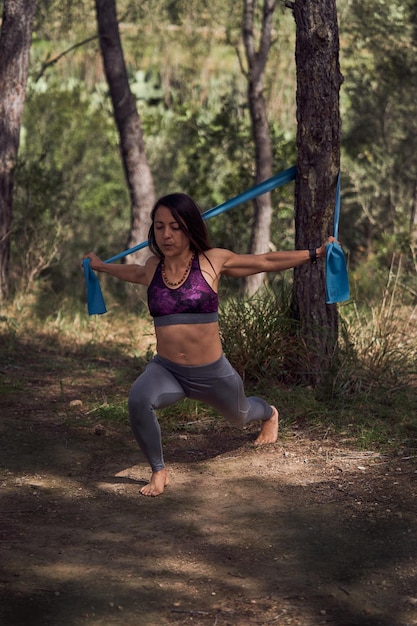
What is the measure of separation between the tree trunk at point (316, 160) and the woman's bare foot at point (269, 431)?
2.93 feet

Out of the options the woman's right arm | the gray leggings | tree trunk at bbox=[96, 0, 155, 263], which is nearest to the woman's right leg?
the gray leggings

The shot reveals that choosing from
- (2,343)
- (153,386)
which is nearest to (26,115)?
(2,343)

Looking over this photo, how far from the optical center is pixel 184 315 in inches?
201

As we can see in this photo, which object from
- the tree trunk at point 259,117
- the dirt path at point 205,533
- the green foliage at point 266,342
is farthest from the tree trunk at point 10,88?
the dirt path at point 205,533

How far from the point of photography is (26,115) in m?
16.7

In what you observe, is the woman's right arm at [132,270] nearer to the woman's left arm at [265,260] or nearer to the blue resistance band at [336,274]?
the woman's left arm at [265,260]

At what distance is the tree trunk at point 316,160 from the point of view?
664 cm

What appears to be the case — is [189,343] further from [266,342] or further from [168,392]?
[266,342]

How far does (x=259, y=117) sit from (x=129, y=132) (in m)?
1.64

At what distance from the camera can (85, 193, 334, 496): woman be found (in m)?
5.01

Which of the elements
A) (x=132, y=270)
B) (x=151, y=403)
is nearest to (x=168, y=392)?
(x=151, y=403)

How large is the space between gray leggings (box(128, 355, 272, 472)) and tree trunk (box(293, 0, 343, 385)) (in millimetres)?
1609

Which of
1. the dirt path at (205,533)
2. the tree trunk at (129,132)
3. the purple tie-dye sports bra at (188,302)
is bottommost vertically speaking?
the dirt path at (205,533)

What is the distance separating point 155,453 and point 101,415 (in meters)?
1.61
